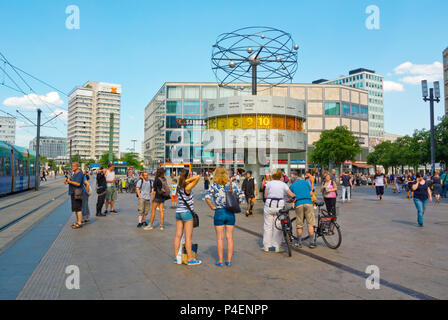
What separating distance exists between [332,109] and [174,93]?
1409 inches

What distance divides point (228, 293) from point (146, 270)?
5.88 ft

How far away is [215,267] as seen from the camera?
6.05m

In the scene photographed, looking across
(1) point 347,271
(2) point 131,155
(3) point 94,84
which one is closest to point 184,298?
(1) point 347,271

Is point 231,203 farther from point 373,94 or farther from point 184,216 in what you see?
point 373,94

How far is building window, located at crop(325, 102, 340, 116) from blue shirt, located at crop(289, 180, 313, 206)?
2796 inches

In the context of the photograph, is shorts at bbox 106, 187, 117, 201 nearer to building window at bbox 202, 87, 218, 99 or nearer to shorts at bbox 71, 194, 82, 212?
shorts at bbox 71, 194, 82, 212

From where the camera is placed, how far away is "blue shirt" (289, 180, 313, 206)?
774cm

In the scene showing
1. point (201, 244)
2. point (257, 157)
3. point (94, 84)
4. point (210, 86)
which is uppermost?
point (94, 84)

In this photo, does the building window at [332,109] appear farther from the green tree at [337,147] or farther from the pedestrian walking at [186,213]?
the pedestrian walking at [186,213]

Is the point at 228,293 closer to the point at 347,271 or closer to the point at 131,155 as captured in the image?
the point at 347,271

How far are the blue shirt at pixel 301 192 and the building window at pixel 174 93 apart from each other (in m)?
68.3

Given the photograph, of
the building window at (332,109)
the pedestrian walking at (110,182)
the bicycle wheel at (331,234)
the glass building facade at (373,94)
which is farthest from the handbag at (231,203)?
the glass building facade at (373,94)

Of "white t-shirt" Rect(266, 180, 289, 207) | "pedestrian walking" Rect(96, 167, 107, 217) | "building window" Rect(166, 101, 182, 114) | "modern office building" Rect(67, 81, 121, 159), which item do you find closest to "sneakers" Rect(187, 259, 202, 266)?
"white t-shirt" Rect(266, 180, 289, 207)

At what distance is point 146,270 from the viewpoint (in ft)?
18.9
